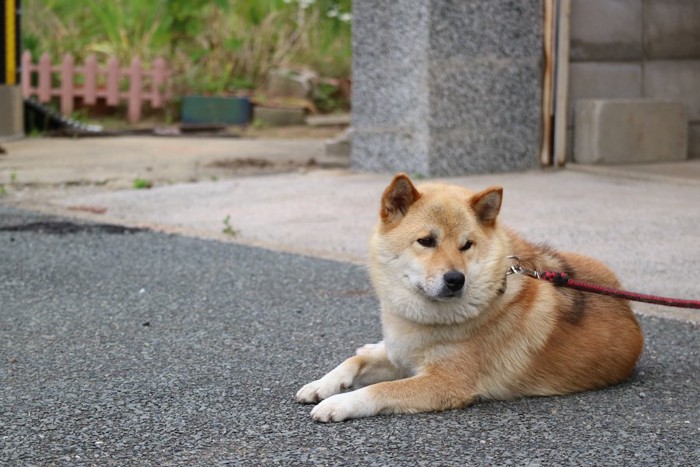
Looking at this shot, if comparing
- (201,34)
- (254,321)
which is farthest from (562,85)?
(201,34)

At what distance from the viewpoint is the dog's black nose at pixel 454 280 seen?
356cm

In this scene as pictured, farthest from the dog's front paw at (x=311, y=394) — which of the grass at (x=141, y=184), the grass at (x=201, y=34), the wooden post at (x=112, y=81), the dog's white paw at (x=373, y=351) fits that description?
the grass at (x=201, y=34)

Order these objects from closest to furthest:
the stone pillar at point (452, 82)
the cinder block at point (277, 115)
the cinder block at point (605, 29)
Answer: the stone pillar at point (452, 82)
the cinder block at point (605, 29)
the cinder block at point (277, 115)

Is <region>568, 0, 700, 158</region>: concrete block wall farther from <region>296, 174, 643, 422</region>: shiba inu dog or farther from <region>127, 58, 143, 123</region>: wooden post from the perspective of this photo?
<region>127, 58, 143, 123</region>: wooden post

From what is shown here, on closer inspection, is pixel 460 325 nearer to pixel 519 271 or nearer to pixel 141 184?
pixel 519 271

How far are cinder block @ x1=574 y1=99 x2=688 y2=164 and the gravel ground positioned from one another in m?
4.05

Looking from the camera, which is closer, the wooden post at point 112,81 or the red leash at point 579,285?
the red leash at point 579,285


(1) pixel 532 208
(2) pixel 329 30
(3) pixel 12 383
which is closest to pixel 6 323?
(3) pixel 12 383

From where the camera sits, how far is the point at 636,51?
972 cm

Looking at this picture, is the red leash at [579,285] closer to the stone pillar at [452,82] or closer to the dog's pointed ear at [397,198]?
the dog's pointed ear at [397,198]

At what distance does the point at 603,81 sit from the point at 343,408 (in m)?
6.87

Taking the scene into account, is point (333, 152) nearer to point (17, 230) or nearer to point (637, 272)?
point (17, 230)

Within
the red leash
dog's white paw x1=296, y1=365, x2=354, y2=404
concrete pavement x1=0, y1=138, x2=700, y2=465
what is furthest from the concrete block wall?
dog's white paw x1=296, y1=365, x2=354, y2=404

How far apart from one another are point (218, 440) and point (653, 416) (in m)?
1.54
